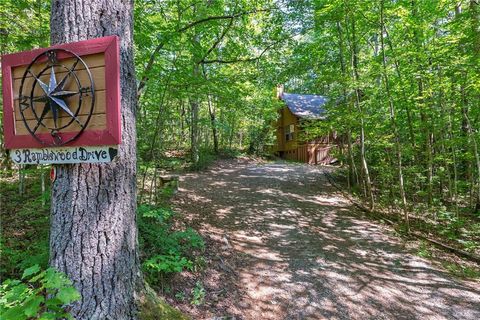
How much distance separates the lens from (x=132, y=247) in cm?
181

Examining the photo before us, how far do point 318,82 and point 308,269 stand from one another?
17.5 feet

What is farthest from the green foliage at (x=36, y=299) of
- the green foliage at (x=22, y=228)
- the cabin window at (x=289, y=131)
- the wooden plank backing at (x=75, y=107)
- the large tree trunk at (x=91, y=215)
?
the cabin window at (x=289, y=131)

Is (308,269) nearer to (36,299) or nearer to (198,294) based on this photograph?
(198,294)

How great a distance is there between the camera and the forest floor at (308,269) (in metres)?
3.43

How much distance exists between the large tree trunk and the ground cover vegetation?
0.66 feet

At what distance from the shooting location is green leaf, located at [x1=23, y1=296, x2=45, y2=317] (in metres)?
1.15

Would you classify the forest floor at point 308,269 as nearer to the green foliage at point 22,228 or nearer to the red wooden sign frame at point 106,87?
the green foliage at point 22,228

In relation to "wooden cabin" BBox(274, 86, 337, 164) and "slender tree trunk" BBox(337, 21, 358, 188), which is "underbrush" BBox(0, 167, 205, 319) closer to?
"slender tree trunk" BBox(337, 21, 358, 188)

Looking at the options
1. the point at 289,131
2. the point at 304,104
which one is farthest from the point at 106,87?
the point at 289,131

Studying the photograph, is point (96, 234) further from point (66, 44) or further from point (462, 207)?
point (462, 207)

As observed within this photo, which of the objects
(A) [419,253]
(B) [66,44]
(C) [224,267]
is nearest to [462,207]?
(A) [419,253]

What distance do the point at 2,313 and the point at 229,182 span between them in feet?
29.2

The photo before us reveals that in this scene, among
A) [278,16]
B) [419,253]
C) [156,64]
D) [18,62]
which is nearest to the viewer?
[18,62]

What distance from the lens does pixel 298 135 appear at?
54.2ft
